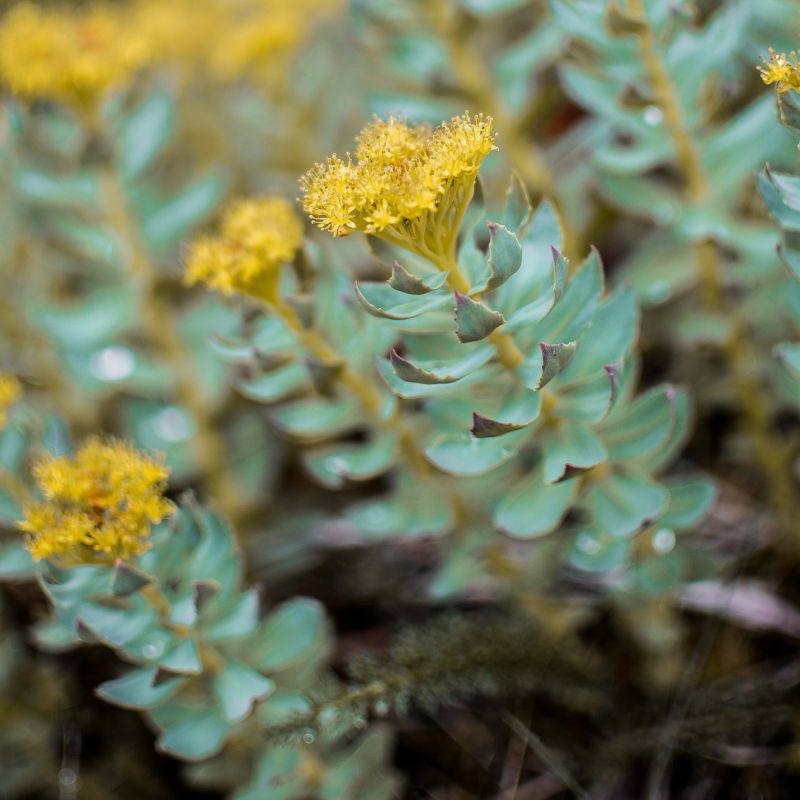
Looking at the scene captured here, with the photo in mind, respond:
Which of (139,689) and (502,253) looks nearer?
(502,253)

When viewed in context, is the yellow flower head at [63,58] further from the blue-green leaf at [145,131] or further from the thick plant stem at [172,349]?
the thick plant stem at [172,349]

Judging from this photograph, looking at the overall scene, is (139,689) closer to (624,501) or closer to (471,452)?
(471,452)

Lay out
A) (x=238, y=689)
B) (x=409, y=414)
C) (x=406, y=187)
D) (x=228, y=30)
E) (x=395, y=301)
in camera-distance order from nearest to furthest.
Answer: (x=406, y=187), (x=395, y=301), (x=238, y=689), (x=409, y=414), (x=228, y=30)

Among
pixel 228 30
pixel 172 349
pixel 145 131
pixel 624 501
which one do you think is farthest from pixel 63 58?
pixel 624 501

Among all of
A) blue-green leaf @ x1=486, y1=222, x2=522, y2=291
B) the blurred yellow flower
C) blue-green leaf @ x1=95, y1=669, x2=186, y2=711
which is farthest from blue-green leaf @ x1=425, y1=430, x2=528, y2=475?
the blurred yellow flower

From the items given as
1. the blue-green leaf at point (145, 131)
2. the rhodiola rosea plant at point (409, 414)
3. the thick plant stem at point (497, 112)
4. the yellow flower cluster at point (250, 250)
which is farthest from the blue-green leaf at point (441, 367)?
the blue-green leaf at point (145, 131)

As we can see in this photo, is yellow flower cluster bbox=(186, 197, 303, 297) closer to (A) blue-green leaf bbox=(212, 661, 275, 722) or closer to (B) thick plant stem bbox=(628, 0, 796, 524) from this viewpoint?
(A) blue-green leaf bbox=(212, 661, 275, 722)

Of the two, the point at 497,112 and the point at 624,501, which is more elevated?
the point at 497,112
